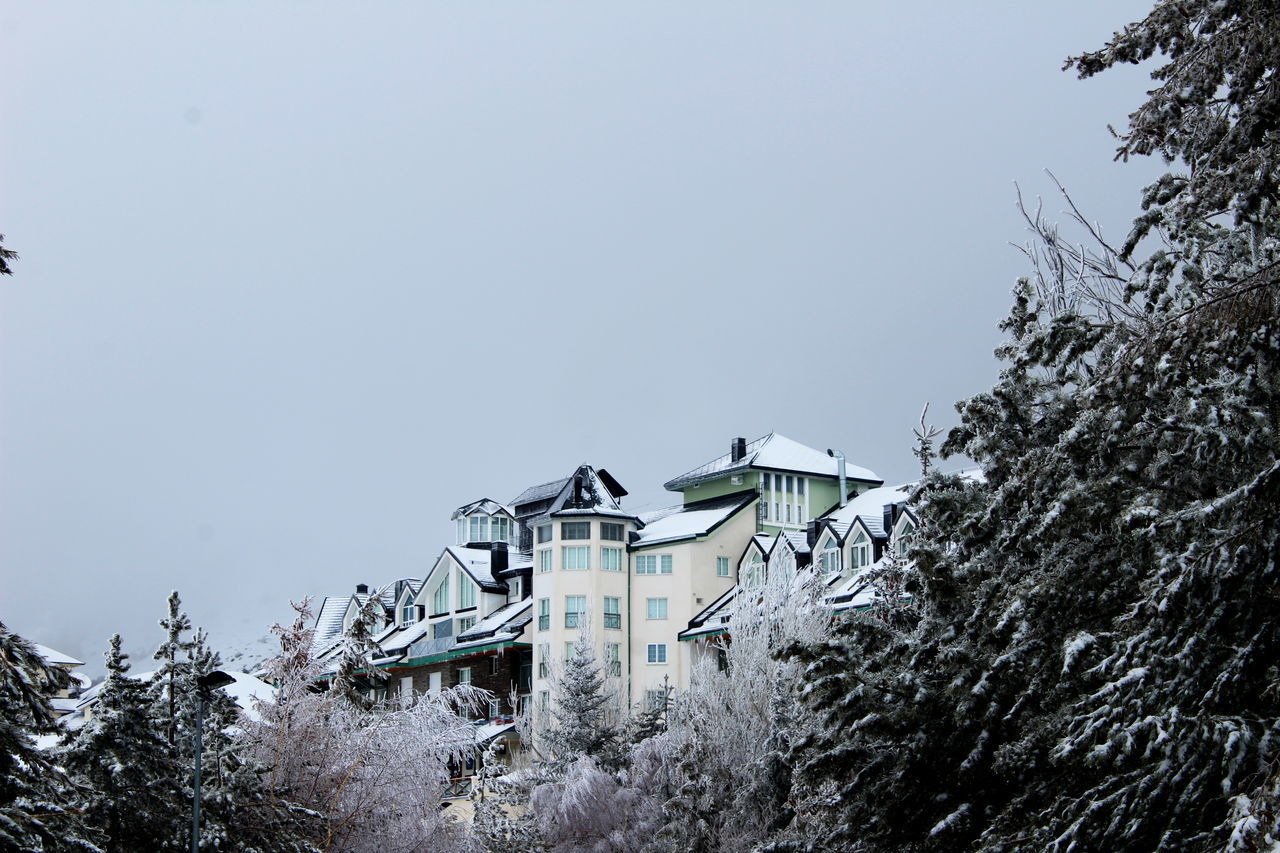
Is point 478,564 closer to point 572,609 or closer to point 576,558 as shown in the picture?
point 576,558

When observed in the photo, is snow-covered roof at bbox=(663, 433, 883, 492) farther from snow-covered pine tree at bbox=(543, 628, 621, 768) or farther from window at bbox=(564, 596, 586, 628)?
snow-covered pine tree at bbox=(543, 628, 621, 768)

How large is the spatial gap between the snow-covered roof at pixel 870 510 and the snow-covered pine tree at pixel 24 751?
33315 millimetres

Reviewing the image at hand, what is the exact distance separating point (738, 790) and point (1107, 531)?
551 inches

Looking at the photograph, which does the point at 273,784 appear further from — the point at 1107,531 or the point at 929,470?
the point at 1107,531

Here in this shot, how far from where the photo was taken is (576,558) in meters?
50.2

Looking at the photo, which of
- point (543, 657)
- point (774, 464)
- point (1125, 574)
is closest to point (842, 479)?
point (774, 464)

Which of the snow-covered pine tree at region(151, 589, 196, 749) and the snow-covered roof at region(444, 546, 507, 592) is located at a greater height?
the snow-covered roof at region(444, 546, 507, 592)

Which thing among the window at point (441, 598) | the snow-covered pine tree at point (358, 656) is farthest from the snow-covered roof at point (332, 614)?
the snow-covered pine tree at point (358, 656)

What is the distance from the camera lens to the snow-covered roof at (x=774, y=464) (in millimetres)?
52250

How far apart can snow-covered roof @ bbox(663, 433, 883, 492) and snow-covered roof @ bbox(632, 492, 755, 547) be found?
1.14m

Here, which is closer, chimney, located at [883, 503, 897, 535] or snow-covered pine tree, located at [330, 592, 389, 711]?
snow-covered pine tree, located at [330, 592, 389, 711]

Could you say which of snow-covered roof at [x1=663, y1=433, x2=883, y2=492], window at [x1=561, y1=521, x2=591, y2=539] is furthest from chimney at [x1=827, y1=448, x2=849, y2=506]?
window at [x1=561, y1=521, x2=591, y2=539]

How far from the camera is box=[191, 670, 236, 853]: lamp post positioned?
16109 mm

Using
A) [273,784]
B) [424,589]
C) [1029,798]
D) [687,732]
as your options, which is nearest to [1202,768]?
[1029,798]
